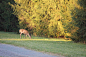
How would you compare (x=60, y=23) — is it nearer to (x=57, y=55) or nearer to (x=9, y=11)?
(x=57, y=55)

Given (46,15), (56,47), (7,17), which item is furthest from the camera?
(7,17)

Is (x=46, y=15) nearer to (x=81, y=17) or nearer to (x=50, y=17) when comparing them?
(x=50, y=17)

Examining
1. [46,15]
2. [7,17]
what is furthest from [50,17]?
[7,17]

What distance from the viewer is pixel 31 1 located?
96.8 ft

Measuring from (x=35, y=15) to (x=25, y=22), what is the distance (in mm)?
4108

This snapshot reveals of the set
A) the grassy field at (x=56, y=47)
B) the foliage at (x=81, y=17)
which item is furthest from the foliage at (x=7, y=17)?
the foliage at (x=81, y=17)

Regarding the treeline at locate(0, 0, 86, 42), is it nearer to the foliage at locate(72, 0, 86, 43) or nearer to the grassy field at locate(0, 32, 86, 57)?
the foliage at locate(72, 0, 86, 43)

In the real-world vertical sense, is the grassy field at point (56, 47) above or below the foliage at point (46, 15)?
below

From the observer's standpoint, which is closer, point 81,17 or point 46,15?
point 81,17

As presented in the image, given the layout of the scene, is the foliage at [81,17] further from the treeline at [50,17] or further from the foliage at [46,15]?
the foliage at [46,15]

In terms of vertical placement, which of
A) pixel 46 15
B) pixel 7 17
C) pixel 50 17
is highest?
pixel 7 17

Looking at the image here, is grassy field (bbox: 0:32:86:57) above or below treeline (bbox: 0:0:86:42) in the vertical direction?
below

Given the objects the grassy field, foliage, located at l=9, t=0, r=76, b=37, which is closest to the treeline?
foliage, located at l=9, t=0, r=76, b=37

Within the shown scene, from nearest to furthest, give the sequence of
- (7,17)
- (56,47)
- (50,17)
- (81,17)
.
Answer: (56,47), (81,17), (50,17), (7,17)
